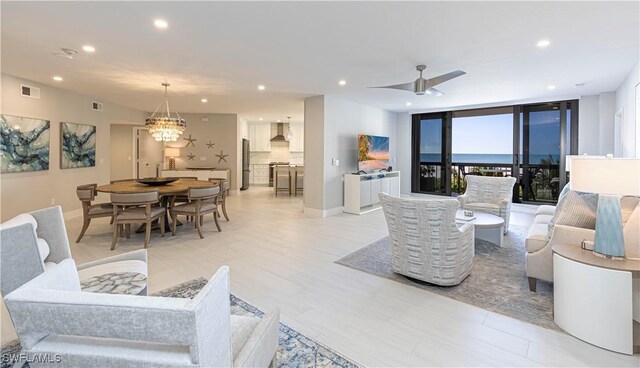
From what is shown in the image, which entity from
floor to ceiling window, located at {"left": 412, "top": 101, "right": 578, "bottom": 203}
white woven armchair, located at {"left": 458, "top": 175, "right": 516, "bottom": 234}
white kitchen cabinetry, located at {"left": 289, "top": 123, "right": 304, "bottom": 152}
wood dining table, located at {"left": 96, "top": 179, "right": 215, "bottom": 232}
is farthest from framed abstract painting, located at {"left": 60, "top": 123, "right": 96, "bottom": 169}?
floor to ceiling window, located at {"left": 412, "top": 101, "right": 578, "bottom": 203}

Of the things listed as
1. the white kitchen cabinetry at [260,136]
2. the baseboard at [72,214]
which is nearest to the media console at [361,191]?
the baseboard at [72,214]

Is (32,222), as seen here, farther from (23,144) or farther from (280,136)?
(280,136)

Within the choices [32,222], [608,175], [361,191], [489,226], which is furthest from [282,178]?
[608,175]

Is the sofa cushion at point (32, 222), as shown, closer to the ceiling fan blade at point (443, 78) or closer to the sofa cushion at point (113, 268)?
the sofa cushion at point (113, 268)

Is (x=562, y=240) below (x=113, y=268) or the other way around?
the other way around

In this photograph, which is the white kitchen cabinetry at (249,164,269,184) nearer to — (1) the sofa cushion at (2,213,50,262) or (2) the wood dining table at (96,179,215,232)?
(2) the wood dining table at (96,179,215,232)

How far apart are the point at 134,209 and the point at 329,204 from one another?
3.74 metres

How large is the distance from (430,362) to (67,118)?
769 cm

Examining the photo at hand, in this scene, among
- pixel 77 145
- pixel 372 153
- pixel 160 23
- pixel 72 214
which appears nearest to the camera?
pixel 160 23

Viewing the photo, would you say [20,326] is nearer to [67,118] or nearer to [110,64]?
[110,64]

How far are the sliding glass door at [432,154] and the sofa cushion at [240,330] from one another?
27.7 feet

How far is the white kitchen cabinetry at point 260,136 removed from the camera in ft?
39.9

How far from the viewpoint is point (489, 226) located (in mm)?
3912

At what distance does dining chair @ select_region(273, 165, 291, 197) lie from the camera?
32.5 ft
